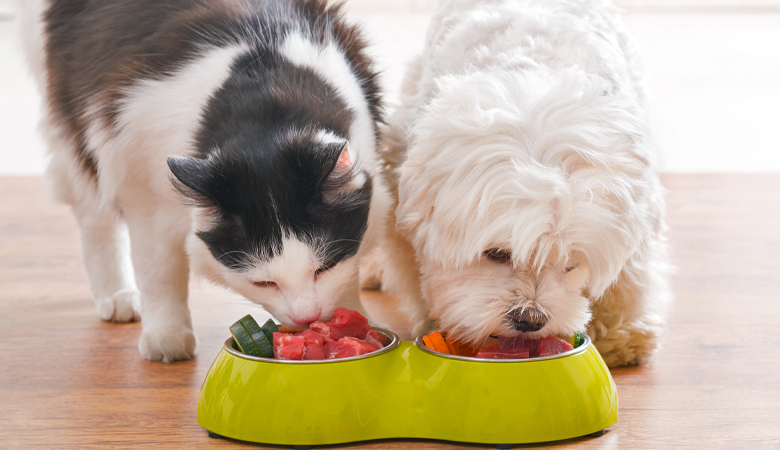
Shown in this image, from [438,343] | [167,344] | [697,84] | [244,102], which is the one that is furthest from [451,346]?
[697,84]

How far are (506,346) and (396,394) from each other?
10.2 inches

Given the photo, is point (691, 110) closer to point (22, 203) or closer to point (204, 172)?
point (22, 203)

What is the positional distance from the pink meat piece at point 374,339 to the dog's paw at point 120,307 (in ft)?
3.36

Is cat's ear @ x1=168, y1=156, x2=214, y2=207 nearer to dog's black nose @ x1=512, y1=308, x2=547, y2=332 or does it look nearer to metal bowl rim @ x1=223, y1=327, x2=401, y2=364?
metal bowl rim @ x1=223, y1=327, x2=401, y2=364

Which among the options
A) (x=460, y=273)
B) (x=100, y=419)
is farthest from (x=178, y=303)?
(x=460, y=273)

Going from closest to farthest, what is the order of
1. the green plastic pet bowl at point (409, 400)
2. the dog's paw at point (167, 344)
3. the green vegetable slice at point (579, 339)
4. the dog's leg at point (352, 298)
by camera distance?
the green plastic pet bowl at point (409, 400)
the green vegetable slice at point (579, 339)
the dog's leg at point (352, 298)
the dog's paw at point (167, 344)

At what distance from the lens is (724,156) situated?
547 centimetres

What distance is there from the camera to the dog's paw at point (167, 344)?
6.40 feet

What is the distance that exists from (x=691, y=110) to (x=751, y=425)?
5279 mm

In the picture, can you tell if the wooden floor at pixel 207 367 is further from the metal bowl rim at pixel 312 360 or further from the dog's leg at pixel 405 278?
the dog's leg at pixel 405 278

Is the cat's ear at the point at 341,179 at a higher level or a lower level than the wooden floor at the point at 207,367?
higher

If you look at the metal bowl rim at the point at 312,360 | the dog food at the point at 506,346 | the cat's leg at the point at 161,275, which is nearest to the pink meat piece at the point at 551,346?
the dog food at the point at 506,346

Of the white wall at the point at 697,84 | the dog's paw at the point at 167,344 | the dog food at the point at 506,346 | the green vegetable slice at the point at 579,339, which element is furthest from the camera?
the white wall at the point at 697,84

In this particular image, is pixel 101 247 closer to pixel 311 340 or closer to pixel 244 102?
pixel 244 102
